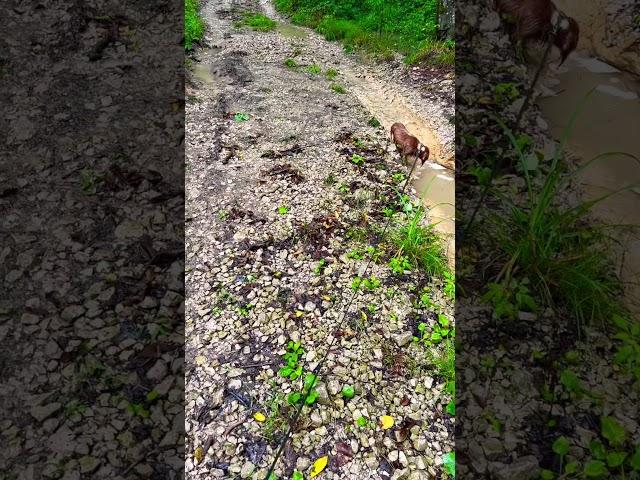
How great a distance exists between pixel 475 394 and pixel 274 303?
1636mm

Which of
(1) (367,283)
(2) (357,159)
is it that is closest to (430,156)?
(2) (357,159)

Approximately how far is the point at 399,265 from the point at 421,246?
0.28m

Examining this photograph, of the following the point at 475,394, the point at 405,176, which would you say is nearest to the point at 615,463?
the point at 475,394

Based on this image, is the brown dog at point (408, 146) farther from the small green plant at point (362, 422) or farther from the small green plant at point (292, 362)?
the small green plant at point (362, 422)

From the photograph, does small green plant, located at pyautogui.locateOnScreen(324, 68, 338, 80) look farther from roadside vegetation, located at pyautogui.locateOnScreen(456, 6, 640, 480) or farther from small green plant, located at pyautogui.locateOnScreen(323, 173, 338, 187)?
roadside vegetation, located at pyautogui.locateOnScreen(456, 6, 640, 480)

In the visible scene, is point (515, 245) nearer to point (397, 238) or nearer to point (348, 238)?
point (397, 238)

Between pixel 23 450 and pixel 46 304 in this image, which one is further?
pixel 46 304

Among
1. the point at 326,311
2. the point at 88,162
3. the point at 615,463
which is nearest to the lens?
the point at 615,463

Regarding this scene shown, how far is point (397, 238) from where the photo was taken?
4004 mm

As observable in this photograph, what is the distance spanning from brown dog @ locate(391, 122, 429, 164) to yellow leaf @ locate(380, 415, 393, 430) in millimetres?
3242

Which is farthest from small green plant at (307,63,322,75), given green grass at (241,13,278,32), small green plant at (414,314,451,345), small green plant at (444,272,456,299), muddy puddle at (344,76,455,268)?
small green plant at (414,314,451,345)

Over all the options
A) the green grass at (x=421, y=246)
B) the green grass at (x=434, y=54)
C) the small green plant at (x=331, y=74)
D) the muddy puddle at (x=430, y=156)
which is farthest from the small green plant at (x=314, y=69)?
the green grass at (x=421, y=246)

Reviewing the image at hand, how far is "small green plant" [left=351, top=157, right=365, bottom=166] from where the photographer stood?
5113 millimetres

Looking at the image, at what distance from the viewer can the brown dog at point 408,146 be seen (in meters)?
5.13
